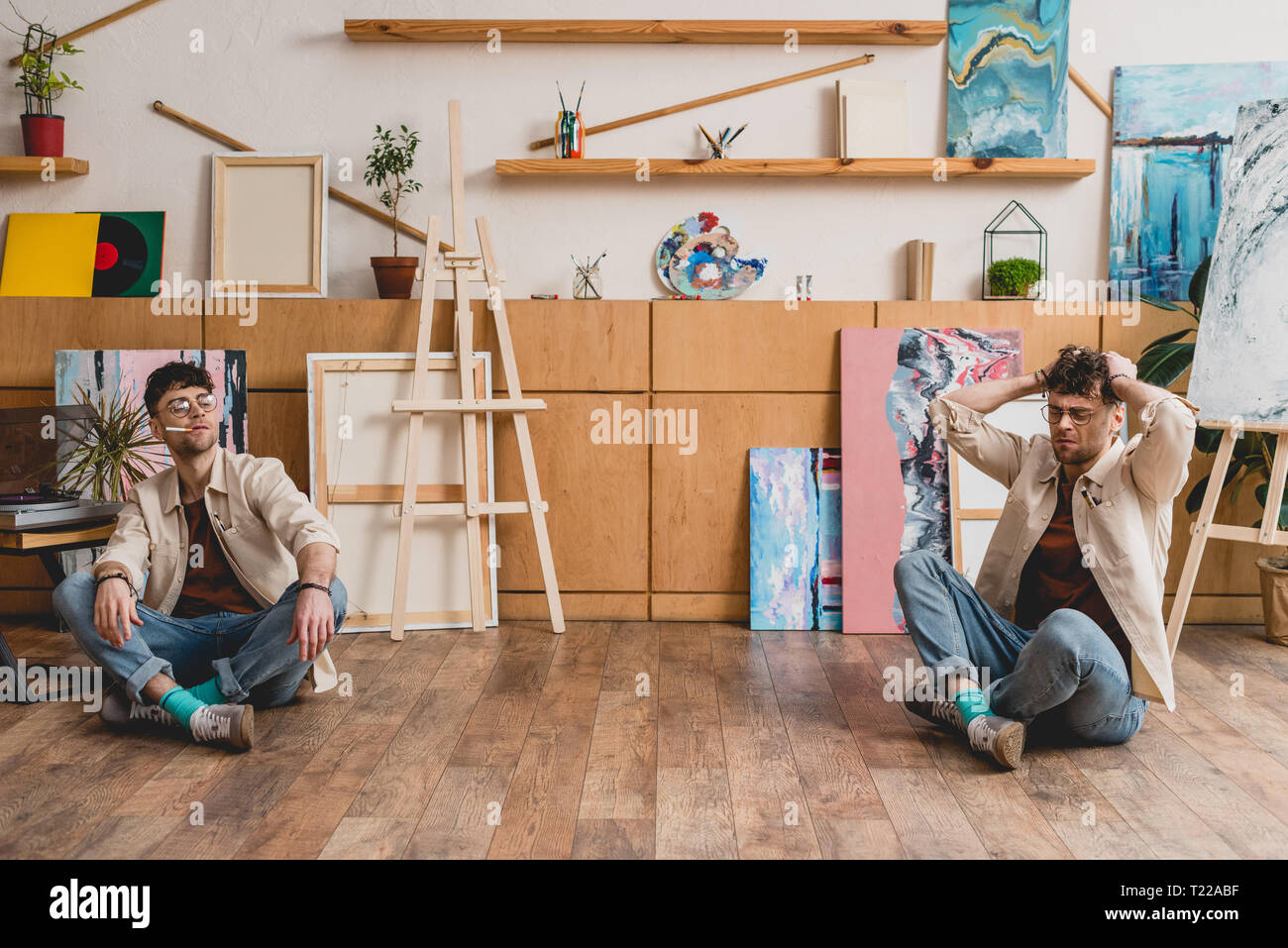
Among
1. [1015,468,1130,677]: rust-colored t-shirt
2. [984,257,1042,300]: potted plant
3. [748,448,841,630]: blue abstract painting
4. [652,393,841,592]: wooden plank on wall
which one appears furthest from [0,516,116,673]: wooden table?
[984,257,1042,300]: potted plant

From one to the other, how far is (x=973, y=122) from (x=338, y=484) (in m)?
2.79

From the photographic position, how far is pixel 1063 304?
412 cm

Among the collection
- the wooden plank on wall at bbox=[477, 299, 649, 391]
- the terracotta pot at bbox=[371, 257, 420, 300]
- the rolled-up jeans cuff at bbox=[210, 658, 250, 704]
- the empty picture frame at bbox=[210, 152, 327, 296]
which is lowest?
the rolled-up jeans cuff at bbox=[210, 658, 250, 704]

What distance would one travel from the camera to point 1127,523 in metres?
2.69

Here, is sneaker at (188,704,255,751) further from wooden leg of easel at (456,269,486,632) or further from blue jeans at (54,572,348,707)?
wooden leg of easel at (456,269,486,632)

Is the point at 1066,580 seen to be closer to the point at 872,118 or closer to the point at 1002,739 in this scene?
the point at 1002,739

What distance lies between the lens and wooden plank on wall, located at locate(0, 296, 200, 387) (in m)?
4.16

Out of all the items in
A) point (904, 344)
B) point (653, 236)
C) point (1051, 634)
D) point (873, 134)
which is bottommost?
point (1051, 634)

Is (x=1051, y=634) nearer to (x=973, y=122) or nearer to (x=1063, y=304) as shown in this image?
(x=1063, y=304)

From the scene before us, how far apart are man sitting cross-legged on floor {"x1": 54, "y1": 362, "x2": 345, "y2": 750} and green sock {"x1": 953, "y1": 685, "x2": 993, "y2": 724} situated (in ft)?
5.18

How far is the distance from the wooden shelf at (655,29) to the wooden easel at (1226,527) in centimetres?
187

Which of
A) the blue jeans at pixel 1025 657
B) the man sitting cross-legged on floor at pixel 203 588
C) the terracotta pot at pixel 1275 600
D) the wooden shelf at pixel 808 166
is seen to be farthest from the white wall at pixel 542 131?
the blue jeans at pixel 1025 657
